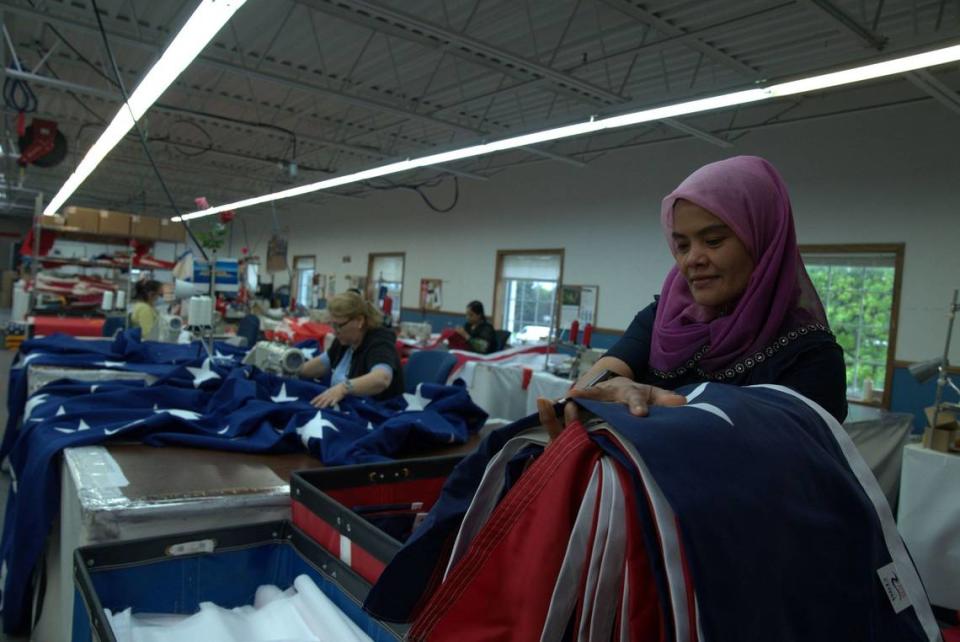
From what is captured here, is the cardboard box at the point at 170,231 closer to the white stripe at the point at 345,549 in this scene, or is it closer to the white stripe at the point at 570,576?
the white stripe at the point at 345,549

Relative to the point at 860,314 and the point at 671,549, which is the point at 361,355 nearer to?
the point at 671,549

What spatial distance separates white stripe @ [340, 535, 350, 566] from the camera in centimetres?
99

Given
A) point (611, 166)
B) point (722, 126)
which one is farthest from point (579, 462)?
point (611, 166)

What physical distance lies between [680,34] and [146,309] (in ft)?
14.4

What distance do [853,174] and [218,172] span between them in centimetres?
1027

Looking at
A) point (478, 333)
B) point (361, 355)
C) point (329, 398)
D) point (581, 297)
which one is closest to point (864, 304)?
point (581, 297)

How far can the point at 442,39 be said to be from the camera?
15.7 ft

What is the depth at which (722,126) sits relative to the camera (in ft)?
22.0

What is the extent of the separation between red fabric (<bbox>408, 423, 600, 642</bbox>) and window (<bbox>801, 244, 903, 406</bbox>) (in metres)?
5.52

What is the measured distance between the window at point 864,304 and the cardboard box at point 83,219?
757cm

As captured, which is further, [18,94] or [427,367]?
[18,94]

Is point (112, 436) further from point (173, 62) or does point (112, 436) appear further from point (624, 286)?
point (624, 286)

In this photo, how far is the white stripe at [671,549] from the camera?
17.7 inches

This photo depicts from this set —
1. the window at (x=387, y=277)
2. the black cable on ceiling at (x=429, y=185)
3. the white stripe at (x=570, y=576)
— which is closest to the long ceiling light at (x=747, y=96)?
the white stripe at (x=570, y=576)
